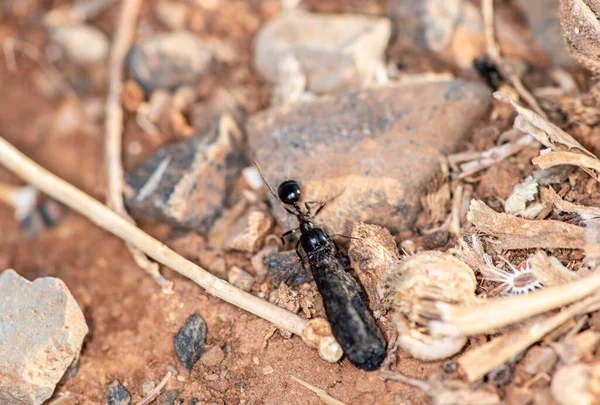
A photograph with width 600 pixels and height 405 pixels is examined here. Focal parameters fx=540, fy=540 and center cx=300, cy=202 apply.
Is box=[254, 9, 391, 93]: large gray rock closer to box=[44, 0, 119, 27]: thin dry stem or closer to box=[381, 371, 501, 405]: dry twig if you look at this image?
box=[44, 0, 119, 27]: thin dry stem

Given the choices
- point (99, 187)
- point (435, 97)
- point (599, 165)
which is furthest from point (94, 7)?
point (599, 165)

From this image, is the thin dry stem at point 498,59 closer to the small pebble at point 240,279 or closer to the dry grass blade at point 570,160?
the dry grass blade at point 570,160

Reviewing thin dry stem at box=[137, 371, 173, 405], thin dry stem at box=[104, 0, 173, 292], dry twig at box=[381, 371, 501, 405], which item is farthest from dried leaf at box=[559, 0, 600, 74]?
thin dry stem at box=[137, 371, 173, 405]

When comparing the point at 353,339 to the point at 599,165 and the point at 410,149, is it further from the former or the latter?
the point at 599,165

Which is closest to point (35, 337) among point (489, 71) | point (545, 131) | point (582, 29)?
point (545, 131)

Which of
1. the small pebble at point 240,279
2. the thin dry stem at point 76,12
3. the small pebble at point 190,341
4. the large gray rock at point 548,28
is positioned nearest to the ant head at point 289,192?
the small pebble at point 240,279

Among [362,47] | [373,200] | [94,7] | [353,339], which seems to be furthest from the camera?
[94,7]

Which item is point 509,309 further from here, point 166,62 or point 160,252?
point 166,62
